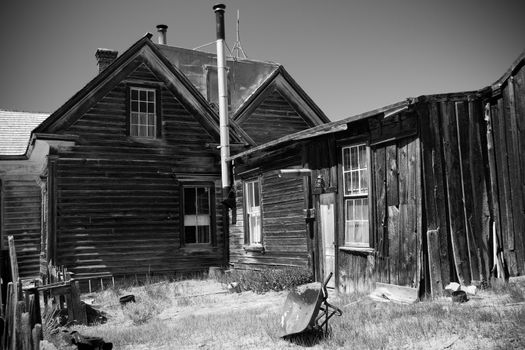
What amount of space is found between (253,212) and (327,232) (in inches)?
160

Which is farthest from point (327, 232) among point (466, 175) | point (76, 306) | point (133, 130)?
point (133, 130)

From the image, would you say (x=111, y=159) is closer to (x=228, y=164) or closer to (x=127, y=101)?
(x=127, y=101)

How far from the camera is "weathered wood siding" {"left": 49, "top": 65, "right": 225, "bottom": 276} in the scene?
14.8 m

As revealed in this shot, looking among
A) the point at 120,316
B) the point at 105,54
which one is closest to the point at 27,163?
the point at 105,54

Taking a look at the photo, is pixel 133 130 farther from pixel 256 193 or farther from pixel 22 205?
pixel 22 205

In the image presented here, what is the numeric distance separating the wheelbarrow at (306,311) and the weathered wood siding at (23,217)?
1361cm

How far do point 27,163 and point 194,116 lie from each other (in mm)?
6355

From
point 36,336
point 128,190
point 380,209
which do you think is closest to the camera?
point 36,336

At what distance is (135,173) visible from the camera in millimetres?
15680

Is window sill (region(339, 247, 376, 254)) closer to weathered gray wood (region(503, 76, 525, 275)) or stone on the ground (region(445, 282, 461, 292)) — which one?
stone on the ground (region(445, 282, 461, 292))

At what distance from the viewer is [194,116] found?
16656mm

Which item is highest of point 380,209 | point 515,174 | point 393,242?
point 515,174

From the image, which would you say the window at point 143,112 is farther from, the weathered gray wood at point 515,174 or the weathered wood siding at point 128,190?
the weathered gray wood at point 515,174

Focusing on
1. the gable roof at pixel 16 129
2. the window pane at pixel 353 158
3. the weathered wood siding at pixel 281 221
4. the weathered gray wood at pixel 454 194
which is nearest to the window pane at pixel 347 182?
the window pane at pixel 353 158
